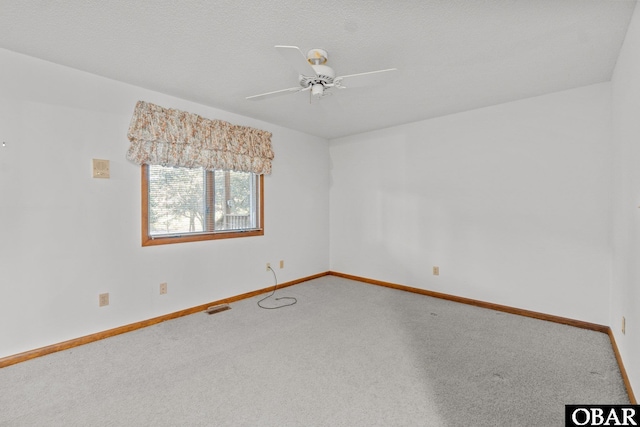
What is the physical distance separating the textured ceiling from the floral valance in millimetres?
291

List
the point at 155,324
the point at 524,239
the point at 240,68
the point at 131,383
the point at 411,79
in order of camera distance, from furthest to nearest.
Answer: the point at 524,239 → the point at 155,324 → the point at 411,79 → the point at 240,68 → the point at 131,383

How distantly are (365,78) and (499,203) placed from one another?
2.31 m

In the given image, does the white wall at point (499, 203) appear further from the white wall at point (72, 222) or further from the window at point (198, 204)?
the white wall at point (72, 222)

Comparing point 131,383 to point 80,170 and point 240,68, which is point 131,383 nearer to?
point 80,170

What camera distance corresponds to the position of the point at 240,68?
252 cm

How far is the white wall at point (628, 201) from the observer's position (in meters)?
1.75

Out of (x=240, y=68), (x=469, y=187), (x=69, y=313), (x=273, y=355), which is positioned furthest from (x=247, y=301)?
(x=469, y=187)

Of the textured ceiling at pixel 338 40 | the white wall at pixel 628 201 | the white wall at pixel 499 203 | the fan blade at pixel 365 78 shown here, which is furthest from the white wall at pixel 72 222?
the white wall at pixel 628 201

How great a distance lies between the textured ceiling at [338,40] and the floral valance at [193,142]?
0.29 metres

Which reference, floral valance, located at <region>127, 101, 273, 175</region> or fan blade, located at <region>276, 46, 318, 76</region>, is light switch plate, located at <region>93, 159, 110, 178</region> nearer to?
floral valance, located at <region>127, 101, 273, 175</region>

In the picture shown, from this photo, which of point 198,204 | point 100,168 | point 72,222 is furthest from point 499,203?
point 72,222

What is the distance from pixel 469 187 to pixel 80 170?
160 inches

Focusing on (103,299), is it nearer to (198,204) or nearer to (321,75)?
(198,204)

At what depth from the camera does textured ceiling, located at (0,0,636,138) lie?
1773 millimetres
